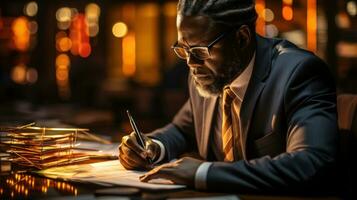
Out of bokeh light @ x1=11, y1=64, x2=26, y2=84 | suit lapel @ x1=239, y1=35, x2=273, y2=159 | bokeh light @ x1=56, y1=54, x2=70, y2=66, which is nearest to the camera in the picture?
suit lapel @ x1=239, y1=35, x2=273, y2=159

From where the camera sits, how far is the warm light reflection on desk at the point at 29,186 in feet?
5.85

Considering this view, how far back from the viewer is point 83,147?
2471mm

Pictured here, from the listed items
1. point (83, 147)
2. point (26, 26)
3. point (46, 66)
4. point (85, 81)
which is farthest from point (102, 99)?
point (83, 147)

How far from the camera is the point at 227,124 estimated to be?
2.17 metres

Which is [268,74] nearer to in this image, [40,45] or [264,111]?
[264,111]

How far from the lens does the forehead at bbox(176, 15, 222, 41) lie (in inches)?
75.7

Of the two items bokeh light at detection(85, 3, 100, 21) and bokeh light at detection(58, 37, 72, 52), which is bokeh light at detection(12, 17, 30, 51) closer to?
bokeh light at detection(58, 37, 72, 52)

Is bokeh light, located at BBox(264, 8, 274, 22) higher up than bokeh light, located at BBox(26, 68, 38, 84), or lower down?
higher up

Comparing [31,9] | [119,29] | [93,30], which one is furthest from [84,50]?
[31,9]

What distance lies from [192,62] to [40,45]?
14.2m

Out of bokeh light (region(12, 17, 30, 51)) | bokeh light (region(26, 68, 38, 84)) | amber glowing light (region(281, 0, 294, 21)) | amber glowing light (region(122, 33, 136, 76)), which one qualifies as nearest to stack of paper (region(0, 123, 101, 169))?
amber glowing light (region(281, 0, 294, 21))

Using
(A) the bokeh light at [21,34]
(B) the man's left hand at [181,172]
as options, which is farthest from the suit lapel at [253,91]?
(A) the bokeh light at [21,34]

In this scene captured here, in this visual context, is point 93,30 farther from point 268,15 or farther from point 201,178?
point 201,178

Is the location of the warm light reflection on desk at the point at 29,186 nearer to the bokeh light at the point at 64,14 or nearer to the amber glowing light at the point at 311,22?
the amber glowing light at the point at 311,22
